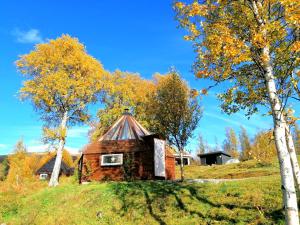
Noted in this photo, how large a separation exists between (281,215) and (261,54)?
21.3ft

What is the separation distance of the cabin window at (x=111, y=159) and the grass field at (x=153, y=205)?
4.66 meters

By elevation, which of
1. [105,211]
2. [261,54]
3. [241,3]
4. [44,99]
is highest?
[44,99]

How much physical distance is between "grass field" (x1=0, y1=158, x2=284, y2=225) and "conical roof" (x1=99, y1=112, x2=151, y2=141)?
22.4ft

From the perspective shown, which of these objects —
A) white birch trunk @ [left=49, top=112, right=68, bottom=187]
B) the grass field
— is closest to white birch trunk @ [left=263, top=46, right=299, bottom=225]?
the grass field

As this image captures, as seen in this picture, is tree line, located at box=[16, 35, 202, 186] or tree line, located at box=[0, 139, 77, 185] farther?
tree line, located at box=[0, 139, 77, 185]

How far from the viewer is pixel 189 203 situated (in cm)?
1441

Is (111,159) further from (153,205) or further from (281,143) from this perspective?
(281,143)

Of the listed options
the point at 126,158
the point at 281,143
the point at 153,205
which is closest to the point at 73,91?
the point at 126,158

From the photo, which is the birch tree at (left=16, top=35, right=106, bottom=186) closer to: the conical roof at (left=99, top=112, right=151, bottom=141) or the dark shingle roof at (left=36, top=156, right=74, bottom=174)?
the conical roof at (left=99, top=112, right=151, bottom=141)

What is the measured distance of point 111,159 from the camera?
25.1 meters

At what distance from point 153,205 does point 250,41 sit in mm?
9763

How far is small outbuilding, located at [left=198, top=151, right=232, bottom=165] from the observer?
213ft

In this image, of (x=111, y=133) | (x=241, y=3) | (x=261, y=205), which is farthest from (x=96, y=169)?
(x=241, y=3)

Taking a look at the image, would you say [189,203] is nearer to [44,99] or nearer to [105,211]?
[105,211]
